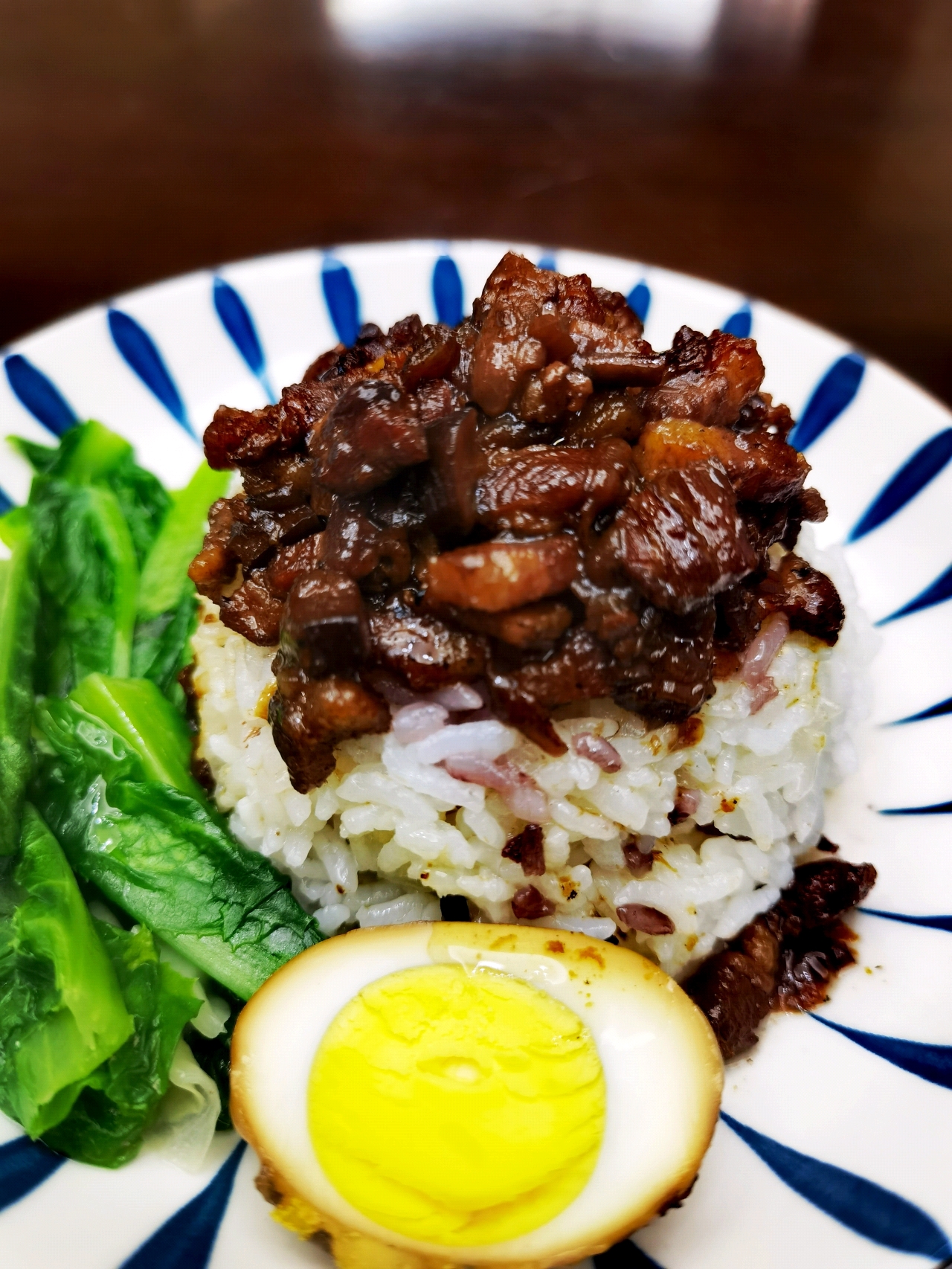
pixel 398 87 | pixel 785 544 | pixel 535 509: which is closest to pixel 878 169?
pixel 398 87

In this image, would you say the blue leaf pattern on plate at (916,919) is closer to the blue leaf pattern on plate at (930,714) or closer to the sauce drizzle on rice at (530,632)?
the sauce drizzle on rice at (530,632)

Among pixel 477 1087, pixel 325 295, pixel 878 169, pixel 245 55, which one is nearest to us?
pixel 477 1087

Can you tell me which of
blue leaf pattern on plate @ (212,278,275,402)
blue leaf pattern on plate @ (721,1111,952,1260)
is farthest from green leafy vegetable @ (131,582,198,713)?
blue leaf pattern on plate @ (721,1111,952,1260)

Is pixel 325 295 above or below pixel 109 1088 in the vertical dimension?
above

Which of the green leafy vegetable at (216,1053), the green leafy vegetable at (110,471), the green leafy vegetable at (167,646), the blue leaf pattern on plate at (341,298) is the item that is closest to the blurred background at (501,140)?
the blue leaf pattern on plate at (341,298)

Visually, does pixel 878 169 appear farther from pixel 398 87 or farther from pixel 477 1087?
pixel 477 1087

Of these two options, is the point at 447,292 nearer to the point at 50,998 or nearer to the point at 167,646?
the point at 167,646

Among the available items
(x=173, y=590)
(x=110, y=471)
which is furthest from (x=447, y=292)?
(x=173, y=590)
